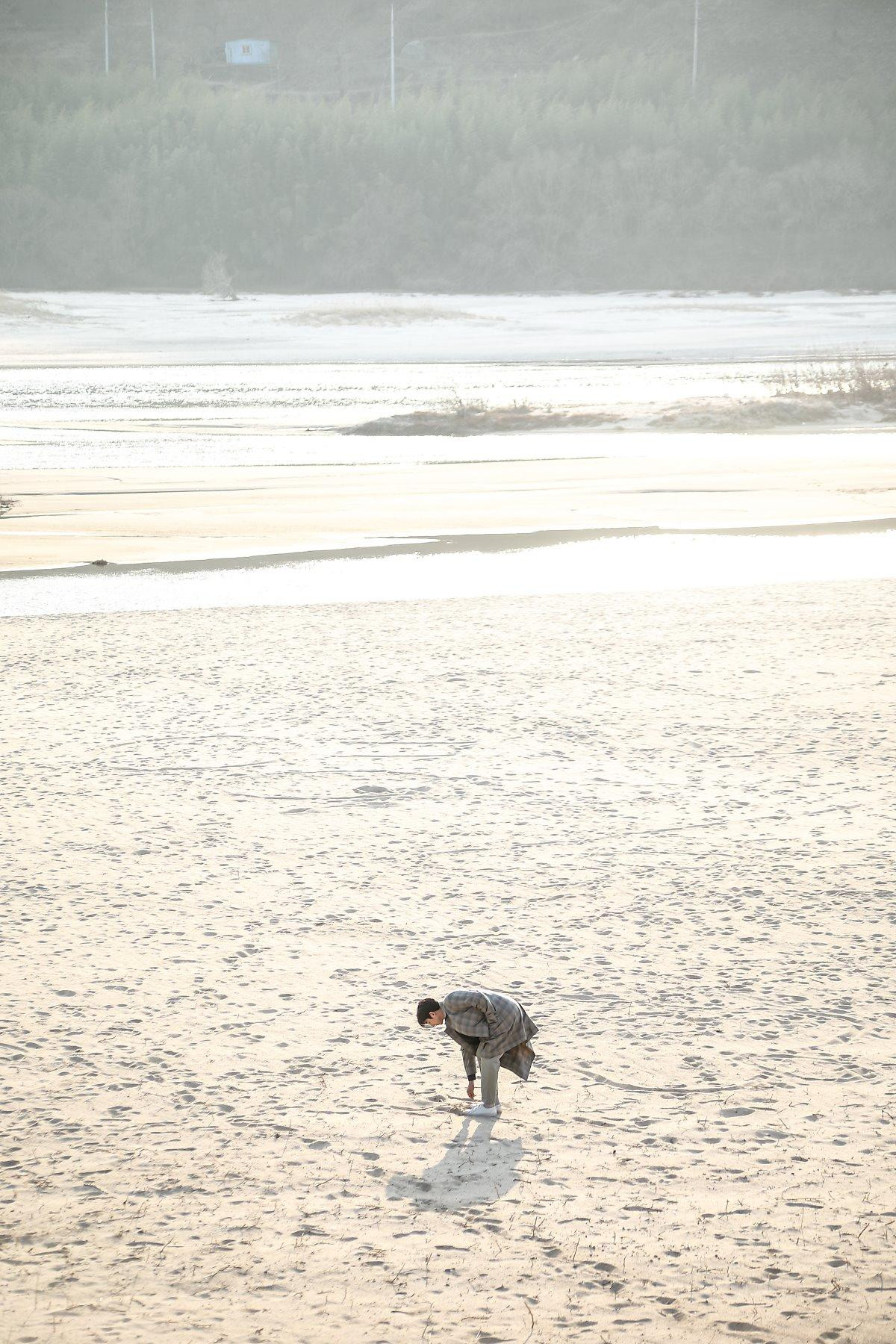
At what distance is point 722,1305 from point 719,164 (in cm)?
8149

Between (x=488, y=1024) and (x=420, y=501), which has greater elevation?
(x=488, y=1024)

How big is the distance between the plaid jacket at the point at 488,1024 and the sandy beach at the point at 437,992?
208mm

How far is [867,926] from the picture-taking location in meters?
4.96

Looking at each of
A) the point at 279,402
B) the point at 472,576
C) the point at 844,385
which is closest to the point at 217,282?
the point at 279,402

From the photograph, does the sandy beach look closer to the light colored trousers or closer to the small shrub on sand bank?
the light colored trousers

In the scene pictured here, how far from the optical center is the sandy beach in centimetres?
324

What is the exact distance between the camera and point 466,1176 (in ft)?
11.8

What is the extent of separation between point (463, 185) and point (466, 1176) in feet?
260

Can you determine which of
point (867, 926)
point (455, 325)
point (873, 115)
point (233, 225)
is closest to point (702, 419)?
point (867, 926)

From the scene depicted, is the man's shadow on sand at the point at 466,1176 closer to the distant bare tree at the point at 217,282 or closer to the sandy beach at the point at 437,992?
the sandy beach at the point at 437,992

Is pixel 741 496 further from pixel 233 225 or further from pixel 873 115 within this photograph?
pixel 873 115

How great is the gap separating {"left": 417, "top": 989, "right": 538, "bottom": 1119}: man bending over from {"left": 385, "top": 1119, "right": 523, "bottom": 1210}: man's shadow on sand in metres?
Answer: 0.13

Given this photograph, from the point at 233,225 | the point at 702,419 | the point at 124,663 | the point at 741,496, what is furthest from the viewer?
the point at 233,225

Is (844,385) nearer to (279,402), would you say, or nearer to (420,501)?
(279,402)
